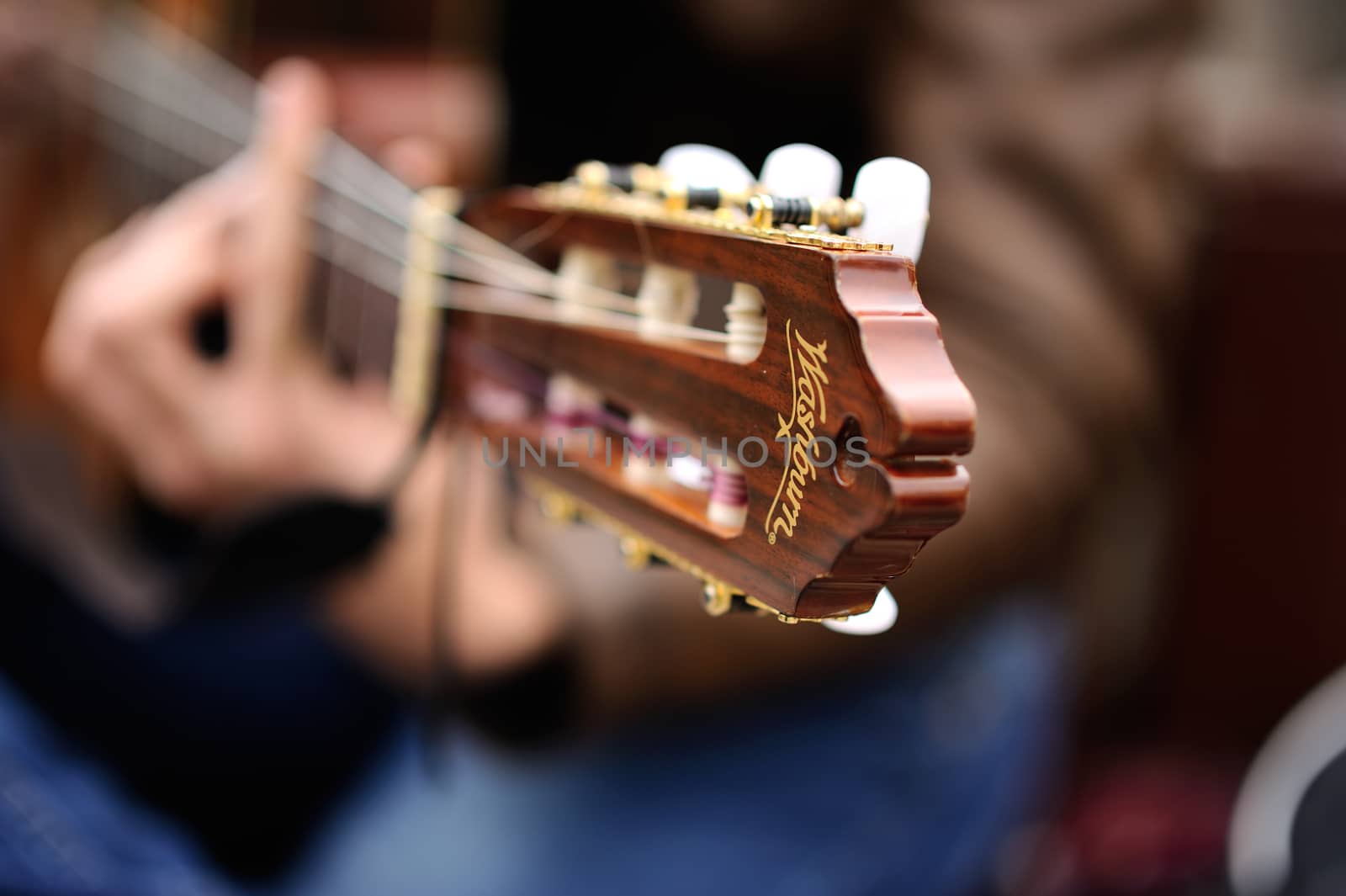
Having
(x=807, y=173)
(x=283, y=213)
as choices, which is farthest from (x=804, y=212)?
(x=283, y=213)

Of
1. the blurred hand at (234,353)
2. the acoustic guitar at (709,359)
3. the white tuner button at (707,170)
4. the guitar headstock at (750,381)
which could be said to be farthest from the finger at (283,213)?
the white tuner button at (707,170)

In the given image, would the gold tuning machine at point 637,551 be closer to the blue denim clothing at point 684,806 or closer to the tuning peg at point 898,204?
the tuning peg at point 898,204

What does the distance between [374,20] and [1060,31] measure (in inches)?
27.5

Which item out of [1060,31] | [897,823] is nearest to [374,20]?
[1060,31]

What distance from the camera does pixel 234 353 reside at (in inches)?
29.2

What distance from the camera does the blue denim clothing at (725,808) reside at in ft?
2.66

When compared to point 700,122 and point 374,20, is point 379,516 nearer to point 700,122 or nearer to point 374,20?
point 700,122

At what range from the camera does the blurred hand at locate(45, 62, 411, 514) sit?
69 centimetres

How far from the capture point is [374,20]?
1160 mm

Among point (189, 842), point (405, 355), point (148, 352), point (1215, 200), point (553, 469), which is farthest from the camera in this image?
point (1215, 200)

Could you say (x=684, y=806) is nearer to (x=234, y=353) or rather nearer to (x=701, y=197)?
(x=234, y=353)

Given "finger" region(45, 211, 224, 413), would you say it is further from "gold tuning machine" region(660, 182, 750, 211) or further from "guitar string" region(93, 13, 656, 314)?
"gold tuning machine" region(660, 182, 750, 211)

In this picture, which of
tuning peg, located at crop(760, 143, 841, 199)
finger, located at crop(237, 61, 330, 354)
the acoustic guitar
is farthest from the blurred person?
tuning peg, located at crop(760, 143, 841, 199)

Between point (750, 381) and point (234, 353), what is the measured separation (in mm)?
547
